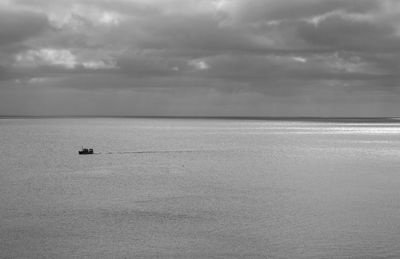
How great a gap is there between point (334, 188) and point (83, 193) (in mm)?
22906

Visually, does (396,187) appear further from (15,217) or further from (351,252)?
(15,217)

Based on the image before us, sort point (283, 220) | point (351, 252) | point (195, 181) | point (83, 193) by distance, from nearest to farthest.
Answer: point (351, 252)
point (283, 220)
point (83, 193)
point (195, 181)

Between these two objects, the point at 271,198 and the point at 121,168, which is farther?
the point at 121,168

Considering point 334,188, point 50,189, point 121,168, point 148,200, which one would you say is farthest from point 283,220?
point 121,168

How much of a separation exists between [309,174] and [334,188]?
1119 cm

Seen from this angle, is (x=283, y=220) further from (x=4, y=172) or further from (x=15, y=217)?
(x=4, y=172)

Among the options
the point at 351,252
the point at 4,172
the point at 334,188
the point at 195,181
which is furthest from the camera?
the point at 4,172

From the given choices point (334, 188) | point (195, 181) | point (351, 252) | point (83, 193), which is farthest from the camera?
point (195, 181)

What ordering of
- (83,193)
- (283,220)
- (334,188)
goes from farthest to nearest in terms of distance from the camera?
(334,188) → (83,193) → (283,220)

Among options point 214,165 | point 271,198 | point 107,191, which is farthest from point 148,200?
point 214,165

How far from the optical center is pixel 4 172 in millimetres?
59031

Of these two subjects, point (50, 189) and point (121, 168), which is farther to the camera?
point (121, 168)

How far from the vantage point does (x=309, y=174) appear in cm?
5906

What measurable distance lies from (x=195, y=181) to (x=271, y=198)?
12695 millimetres
